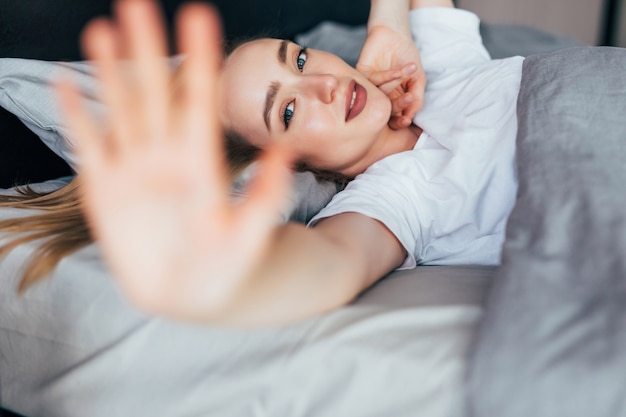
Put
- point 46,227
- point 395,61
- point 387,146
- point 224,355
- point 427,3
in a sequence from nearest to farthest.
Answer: point 224,355 → point 46,227 → point 387,146 → point 395,61 → point 427,3

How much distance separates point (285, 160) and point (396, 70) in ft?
3.07

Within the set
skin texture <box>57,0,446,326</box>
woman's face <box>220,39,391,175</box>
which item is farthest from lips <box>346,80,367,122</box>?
skin texture <box>57,0,446,326</box>

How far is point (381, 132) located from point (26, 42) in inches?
29.5

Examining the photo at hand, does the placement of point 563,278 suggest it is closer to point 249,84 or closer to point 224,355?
point 224,355

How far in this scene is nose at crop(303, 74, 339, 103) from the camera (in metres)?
1.08

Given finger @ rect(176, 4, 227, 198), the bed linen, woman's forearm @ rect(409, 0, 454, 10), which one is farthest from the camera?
woman's forearm @ rect(409, 0, 454, 10)

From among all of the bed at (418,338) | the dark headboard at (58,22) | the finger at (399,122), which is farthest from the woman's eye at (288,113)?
the dark headboard at (58,22)

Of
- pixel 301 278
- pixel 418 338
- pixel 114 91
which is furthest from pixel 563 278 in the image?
pixel 114 91

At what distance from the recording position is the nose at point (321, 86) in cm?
108

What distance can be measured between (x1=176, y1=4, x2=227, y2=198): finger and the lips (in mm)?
718

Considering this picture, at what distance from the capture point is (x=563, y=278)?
2.14ft

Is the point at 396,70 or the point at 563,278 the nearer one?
the point at 563,278

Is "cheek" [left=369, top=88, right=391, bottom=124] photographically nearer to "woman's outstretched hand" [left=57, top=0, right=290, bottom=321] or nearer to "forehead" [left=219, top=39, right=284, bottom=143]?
"forehead" [left=219, top=39, right=284, bottom=143]

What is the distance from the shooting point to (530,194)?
796 millimetres
